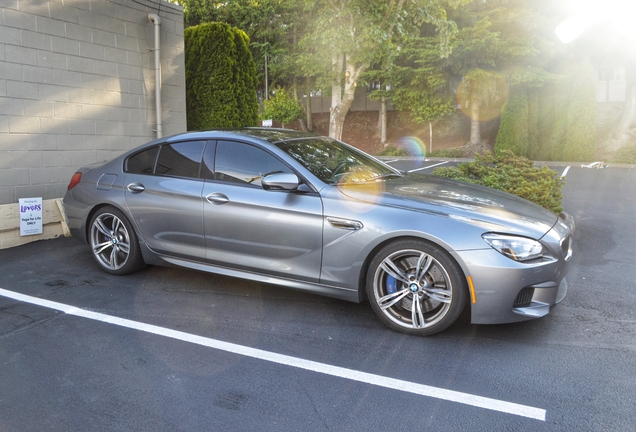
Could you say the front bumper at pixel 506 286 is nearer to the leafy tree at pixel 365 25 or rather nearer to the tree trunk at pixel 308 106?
the leafy tree at pixel 365 25

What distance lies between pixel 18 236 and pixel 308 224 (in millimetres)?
4710

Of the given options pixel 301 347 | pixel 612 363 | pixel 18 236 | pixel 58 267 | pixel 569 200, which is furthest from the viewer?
pixel 569 200

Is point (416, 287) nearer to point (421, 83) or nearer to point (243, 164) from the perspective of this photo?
point (243, 164)

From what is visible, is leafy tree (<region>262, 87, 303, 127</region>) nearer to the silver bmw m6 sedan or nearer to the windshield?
the silver bmw m6 sedan

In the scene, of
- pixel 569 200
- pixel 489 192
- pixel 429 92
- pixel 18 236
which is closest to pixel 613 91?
pixel 429 92

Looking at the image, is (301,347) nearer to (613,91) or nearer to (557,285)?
(557,285)

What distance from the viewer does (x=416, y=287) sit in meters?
3.84

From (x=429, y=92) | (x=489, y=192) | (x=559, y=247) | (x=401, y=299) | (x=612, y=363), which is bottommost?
(x=612, y=363)

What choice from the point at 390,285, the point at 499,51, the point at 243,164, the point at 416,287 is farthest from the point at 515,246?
the point at 499,51

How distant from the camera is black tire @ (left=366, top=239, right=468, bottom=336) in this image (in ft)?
12.3

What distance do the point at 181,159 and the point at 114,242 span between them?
1190mm

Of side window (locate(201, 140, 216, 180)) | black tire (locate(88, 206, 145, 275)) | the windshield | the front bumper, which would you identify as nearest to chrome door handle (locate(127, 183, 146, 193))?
black tire (locate(88, 206, 145, 275))

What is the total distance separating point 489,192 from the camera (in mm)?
4758

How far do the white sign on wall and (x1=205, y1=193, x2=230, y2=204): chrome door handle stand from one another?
11.7 ft
